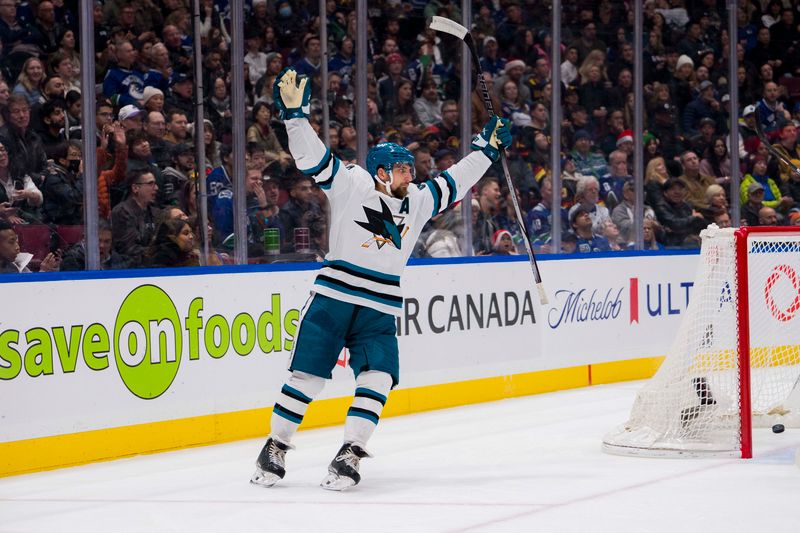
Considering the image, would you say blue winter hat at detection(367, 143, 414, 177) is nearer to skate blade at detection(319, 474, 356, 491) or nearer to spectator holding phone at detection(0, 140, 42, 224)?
skate blade at detection(319, 474, 356, 491)

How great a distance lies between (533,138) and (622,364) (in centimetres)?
159

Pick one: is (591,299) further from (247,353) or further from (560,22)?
(247,353)

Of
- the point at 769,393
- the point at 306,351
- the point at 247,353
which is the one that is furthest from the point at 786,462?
the point at 247,353

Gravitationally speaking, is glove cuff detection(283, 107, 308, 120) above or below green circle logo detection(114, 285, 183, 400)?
above

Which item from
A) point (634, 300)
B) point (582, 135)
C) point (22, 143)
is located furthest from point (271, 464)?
point (582, 135)

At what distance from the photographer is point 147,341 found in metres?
5.33

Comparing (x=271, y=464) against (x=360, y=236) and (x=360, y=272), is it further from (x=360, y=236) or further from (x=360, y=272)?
(x=360, y=236)

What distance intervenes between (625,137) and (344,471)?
5116mm

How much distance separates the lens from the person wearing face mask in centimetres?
573

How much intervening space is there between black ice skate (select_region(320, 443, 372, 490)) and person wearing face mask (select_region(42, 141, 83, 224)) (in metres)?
2.03

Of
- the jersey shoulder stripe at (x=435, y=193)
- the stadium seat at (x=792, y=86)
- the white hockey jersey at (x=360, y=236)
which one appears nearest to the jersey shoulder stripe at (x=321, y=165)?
the white hockey jersey at (x=360, y=236)

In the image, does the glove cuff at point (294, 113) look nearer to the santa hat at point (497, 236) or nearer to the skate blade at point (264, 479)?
the skate blade at point (264, 479)

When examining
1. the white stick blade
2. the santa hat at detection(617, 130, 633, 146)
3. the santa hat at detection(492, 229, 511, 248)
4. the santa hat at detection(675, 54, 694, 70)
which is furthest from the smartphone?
the santa hat at detection(675, 54, 694, 70)

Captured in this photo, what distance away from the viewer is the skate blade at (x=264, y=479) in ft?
→ 14.5
